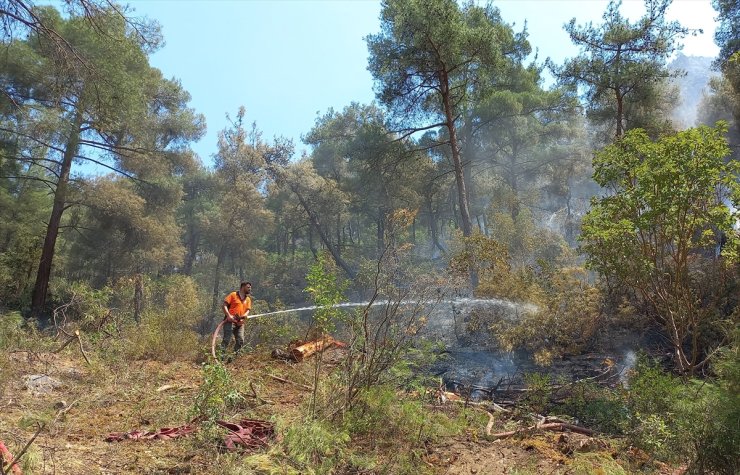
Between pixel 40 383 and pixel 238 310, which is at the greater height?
pixel 238 310

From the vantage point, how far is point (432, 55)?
48.9 ft

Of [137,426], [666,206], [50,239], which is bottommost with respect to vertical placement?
[137,426]

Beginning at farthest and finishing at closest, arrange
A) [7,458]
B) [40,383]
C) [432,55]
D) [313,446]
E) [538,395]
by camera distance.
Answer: [432,55]
[538,395]
[40,383]
[313,446]
[7,458]

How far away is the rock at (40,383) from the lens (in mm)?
5848

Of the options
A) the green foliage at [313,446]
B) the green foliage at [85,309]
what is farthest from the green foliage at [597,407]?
the green foliage at [85,309]

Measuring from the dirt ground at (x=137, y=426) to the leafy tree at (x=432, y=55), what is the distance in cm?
1089

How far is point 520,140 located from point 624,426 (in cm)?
2506

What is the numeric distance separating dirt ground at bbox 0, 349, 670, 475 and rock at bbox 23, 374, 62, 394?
3 centimetres

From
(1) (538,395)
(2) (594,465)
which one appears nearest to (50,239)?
(1) (538,395)

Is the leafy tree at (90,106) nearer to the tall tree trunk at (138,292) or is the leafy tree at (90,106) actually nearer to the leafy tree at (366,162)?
the tall tree trunk at (138,292)

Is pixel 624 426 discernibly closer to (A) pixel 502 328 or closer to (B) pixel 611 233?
(B) pixel 611 233

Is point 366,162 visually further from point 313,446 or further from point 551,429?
point 313,446

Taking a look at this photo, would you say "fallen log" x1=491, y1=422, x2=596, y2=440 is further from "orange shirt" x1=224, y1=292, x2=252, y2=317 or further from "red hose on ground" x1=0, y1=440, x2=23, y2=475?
"orange shirt" x1=224, y1=292, x2=252, y2=317

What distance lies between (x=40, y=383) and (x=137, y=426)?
221 cm
